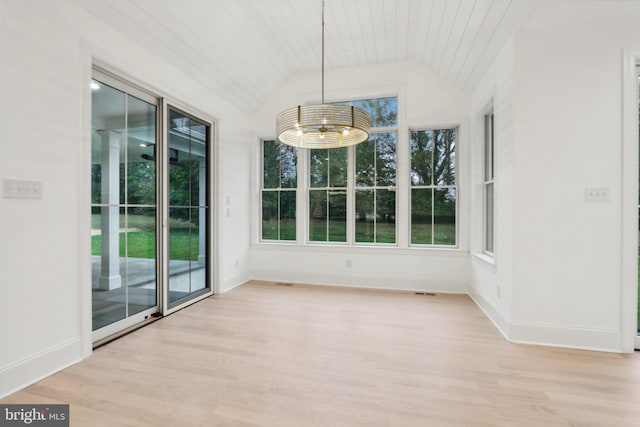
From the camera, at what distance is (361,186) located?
476cm

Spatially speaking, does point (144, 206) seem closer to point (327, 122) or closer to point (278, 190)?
point (327, 122)

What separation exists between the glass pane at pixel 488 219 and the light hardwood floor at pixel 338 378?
103 cm

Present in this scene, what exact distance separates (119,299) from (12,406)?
3.81 feet

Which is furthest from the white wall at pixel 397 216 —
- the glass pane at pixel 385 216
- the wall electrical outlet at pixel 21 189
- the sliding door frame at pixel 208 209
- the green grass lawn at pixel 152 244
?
the wall electrical outlet at pixel 21 189

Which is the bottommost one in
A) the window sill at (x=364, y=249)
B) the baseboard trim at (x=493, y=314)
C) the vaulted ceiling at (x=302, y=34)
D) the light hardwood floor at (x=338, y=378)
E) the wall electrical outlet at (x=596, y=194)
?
the light hardwood floor at (x=338, y=378)

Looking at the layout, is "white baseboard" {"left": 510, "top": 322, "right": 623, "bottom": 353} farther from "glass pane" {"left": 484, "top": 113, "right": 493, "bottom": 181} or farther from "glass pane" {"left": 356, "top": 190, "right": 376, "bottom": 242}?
"glass pane" {"left": 356, "top": 190, "right": 376, "bottom": 242}

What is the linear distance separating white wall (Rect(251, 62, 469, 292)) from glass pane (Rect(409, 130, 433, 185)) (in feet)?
0.43

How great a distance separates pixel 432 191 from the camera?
4484 millimetres

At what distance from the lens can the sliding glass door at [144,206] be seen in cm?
272

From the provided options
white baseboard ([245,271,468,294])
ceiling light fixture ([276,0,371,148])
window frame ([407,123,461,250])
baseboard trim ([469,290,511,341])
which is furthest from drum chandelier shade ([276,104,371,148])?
white baseboard ([245,271,468,294])

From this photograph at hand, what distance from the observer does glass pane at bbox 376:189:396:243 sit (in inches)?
182

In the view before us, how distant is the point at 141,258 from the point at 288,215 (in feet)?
7.64

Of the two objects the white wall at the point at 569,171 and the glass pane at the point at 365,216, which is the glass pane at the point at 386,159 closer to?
the glass pane at the point at 365,216

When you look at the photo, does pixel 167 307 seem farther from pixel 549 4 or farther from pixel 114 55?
pixel 549 4
